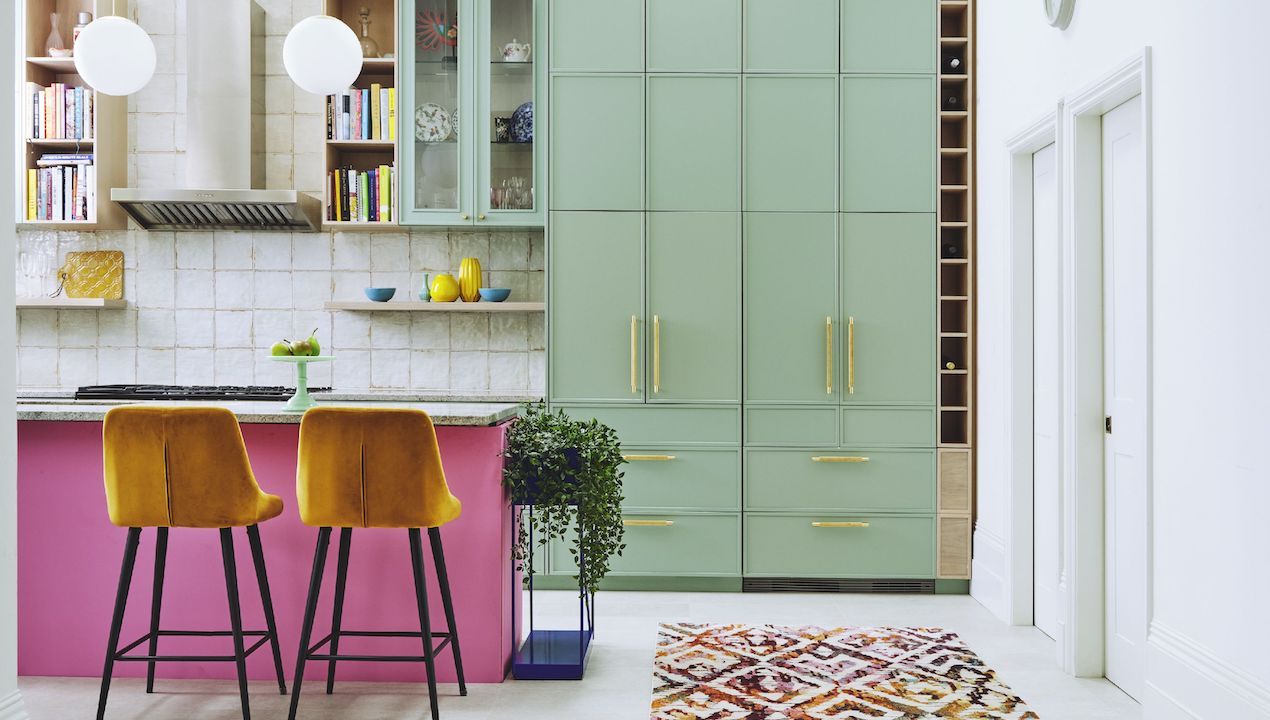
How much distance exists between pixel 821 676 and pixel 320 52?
2666mm

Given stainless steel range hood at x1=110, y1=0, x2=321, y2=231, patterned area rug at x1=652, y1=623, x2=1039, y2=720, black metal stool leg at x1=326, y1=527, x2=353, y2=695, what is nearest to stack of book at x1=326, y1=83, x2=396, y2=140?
stainless steel range hood at x1=110, y1=0, x2=321, y2=231

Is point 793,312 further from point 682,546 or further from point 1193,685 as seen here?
point 1193,685

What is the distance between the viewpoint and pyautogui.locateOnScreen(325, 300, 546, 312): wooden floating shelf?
4828 mm

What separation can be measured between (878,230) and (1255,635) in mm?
2605

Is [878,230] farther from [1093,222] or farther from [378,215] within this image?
[378,215]

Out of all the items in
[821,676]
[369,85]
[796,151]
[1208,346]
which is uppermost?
[369,85]

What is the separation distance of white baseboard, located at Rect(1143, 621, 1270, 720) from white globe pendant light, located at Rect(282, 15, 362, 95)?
300 cm

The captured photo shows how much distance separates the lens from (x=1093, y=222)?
3.30 m

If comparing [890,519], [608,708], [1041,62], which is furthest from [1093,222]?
[608,708]

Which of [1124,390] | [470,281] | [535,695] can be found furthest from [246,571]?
[1124,390]

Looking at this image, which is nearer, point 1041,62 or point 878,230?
point 1041,62

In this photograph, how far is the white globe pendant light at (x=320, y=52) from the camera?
10.1 feet

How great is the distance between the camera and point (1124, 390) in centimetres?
313

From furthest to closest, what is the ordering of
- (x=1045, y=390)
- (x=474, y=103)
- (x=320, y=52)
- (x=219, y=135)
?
1. (x=219, y=135)
2. (x=474, y=103)
3. (x=1045, y=390)
4. (x=320, y=52)
